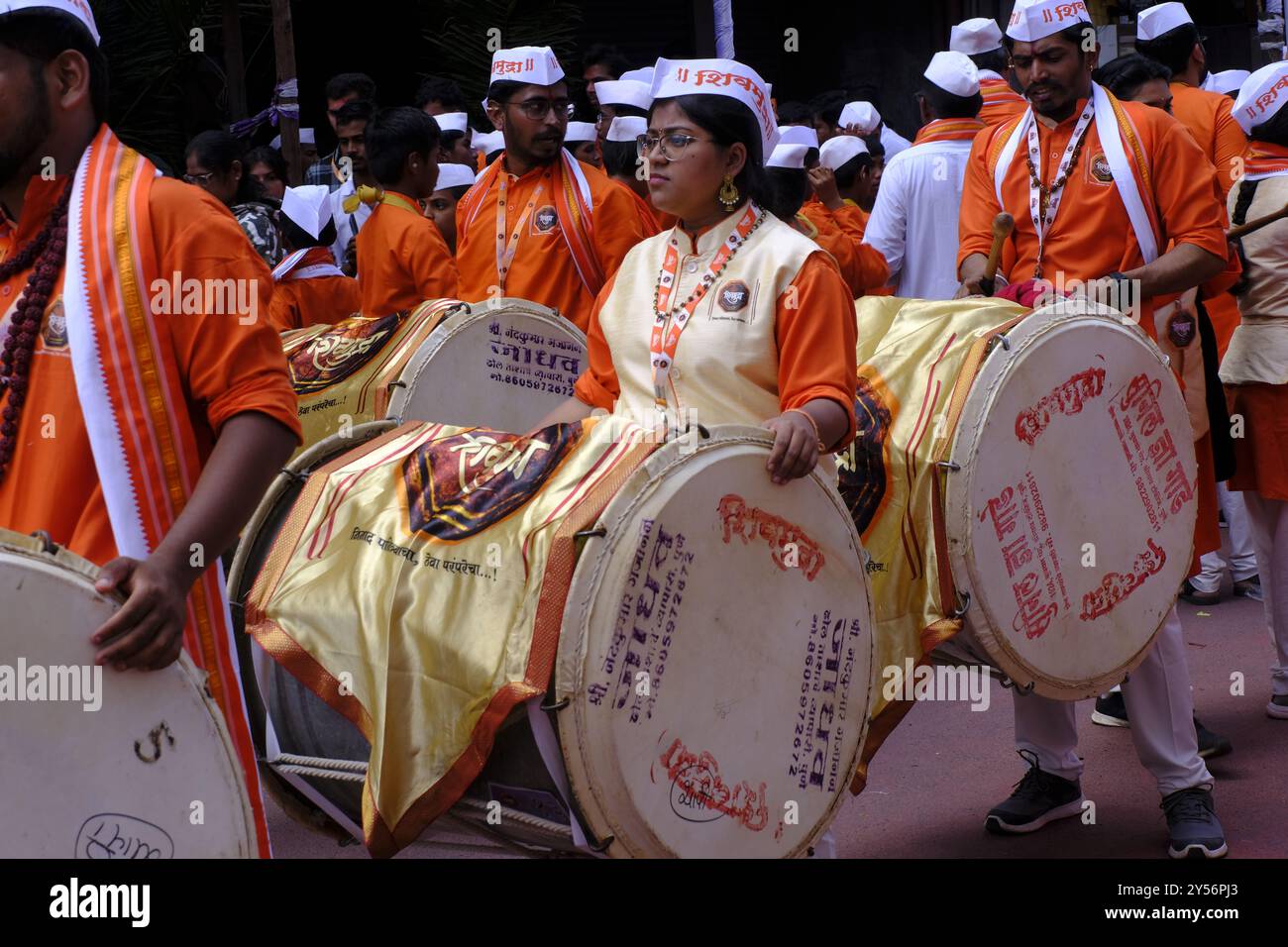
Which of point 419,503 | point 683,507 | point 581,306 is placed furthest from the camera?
point 581,306

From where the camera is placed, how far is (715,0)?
10461mm

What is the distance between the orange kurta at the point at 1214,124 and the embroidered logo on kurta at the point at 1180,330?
2402mm

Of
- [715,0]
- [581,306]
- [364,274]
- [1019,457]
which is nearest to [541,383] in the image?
[581,306]

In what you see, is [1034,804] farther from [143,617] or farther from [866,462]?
[143,617]

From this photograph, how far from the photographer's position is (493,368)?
5367 millimetres

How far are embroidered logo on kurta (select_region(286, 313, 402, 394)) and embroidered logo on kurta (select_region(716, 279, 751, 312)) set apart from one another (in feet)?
7.45

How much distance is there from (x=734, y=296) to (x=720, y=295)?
3 centimetres

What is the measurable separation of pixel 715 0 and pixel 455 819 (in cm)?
840

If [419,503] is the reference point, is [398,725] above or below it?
below

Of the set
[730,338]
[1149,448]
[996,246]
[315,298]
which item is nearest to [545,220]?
[315,298]

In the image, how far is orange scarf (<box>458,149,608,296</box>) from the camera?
5934 mm

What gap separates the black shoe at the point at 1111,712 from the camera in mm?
5223

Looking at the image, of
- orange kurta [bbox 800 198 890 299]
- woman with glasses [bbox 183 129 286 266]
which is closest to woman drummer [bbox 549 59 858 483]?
orange kurta [bbox 800 198 890 299]

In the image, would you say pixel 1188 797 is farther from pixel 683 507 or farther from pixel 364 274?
pixel 364 274
